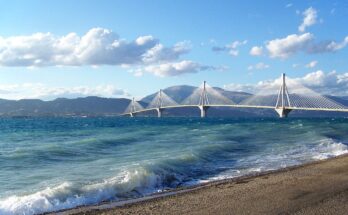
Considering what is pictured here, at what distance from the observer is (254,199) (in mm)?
12148

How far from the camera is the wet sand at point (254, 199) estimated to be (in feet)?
35.8

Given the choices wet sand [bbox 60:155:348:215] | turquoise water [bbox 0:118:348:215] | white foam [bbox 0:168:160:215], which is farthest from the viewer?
turquoise water [bbox 0:118:348:215]

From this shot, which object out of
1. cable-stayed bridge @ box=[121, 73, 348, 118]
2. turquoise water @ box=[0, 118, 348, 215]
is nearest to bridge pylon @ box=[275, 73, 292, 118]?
cable-stayed bridge @ box=[121, 73, 348, 118]

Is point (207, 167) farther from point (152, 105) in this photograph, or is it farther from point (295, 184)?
point (152, 105)

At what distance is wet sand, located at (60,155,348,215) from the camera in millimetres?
10914

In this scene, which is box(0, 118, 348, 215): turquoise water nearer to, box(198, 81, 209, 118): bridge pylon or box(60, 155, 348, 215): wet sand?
box(60, 155, 348, 215): wet sand

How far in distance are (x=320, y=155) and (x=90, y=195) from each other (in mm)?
14993

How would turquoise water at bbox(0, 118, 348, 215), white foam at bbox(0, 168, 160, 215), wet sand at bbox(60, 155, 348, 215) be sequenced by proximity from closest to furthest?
wet sand at bbox(60, 155, 348, 215)
white foam at bbox(0, 168, 160, 215)
turquoise water at bbox(0, 118, 348, 215)

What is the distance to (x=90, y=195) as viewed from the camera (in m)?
13.3

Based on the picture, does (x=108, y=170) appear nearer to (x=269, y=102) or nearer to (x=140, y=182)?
(x=140, y=182)

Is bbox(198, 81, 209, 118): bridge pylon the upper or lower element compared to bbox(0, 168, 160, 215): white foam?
upper

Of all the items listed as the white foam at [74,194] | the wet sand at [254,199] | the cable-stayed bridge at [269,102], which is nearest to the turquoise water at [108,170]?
the white foam at [74,194]

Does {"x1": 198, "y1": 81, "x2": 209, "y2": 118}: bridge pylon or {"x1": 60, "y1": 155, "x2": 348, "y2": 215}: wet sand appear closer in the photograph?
{"x1": 60, "y1": 155, "x2": 348, "y2": 215}: wet sand

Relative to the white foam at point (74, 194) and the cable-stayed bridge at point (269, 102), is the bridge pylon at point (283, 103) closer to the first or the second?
the cable-stayed bridge at point (269, 102)
